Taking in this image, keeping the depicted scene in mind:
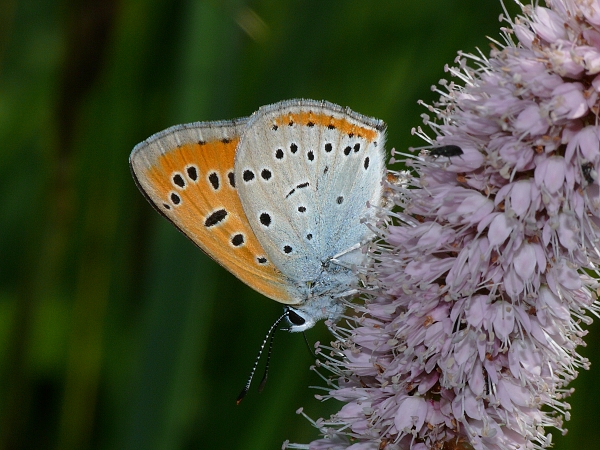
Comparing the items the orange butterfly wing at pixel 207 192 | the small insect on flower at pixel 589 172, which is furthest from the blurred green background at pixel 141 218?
the small insect on flower at pixel 589 172

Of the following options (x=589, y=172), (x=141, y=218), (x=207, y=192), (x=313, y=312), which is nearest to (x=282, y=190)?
(x=207, y=192)

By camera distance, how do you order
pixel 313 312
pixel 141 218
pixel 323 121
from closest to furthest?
pixel 313 312, pixel 323 121, pixel 141 218

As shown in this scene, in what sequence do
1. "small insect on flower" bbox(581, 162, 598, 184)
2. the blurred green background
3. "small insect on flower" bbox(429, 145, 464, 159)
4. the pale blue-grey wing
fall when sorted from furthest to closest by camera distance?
the pale blue-grey wing, the blurred green background, "small insect on flower" bbox(429, 145, 464, 159), "small insect on flower" bbox(581, 162, 598, 184)

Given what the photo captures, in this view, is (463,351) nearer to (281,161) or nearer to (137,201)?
(281,161)

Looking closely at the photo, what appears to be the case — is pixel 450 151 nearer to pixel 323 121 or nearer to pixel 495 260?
pixel 495 260

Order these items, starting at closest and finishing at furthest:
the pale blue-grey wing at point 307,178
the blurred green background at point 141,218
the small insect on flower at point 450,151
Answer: the small insect on flower at point 450,151, the blurred green background at point 141,218, the pale blue-grey wing at point 307,178

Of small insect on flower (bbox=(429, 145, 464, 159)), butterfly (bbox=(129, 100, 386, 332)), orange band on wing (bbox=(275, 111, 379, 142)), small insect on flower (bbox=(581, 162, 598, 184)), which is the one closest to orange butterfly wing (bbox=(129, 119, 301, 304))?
butterfly (bbox=(129, 100, 386, 332))

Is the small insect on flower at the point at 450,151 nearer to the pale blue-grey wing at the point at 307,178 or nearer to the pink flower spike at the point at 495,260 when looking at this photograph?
the pink flower spike at the point at 495,260

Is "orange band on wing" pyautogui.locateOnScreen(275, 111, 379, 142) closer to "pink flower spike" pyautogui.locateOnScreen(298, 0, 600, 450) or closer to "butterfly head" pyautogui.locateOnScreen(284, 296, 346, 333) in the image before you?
"butterfly head" pyautogui.locateOnScreen(284, 296, 346, 333)

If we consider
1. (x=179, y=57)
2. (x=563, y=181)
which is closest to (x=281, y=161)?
(x=179, y=57)
